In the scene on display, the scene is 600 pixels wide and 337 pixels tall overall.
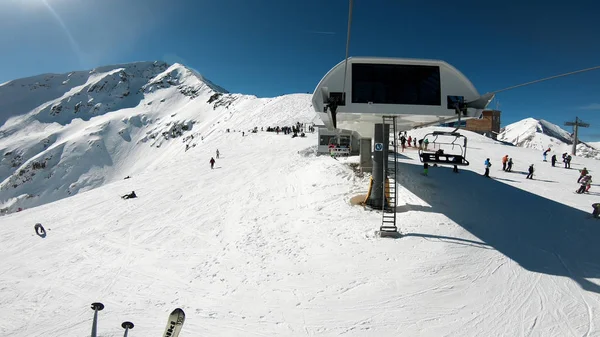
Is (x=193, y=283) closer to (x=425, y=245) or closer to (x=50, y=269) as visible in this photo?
(x=50, y=269)

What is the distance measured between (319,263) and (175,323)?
4.17m

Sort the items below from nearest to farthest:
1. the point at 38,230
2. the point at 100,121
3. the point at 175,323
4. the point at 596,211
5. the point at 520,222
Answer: the point at 175,323 → the point at 520,222 → the point at 596,211 → the point at 38,230 → the point at 100,121

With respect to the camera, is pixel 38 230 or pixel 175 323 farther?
pixel 38 230

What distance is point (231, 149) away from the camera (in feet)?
105

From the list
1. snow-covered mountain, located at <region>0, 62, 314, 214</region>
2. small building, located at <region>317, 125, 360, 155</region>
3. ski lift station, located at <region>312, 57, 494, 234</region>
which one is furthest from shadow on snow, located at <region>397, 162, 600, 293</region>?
snow-covered mountain, located at <region>0, 62, 314, 214</region>

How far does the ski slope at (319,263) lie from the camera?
18.9 feet

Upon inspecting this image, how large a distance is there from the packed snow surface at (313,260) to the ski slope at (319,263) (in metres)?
0.05

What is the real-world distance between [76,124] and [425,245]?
14544cm

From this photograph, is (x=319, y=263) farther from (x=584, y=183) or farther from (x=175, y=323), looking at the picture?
(x=584, y=183)

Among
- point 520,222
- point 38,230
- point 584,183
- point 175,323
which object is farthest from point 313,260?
point 584,183

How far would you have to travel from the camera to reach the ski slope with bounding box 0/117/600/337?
18.9 feet

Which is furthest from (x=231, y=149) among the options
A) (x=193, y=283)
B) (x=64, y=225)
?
(x=193, y=283)

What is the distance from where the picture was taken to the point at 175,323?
467cm

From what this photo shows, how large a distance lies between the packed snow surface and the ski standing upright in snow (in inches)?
33.7
